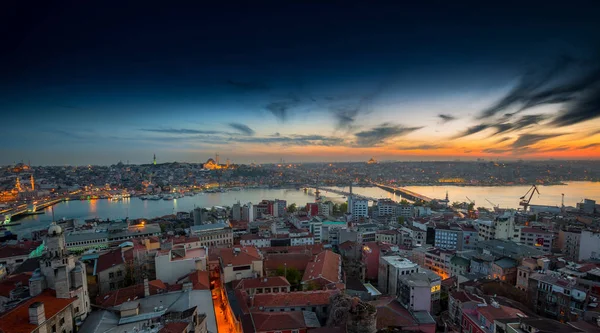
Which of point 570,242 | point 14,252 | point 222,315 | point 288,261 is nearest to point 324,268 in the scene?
point 288,261

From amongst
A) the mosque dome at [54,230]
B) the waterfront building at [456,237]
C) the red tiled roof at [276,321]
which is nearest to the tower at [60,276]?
the mosque dome at [54,230]

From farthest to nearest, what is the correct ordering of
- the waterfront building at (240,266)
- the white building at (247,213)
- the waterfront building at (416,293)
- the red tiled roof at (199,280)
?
1. the white building at (247,213)
2. the waterfront building at (240,266)
3. the waterfront building at (416,293)
4. the red tiled roof at (199,280)

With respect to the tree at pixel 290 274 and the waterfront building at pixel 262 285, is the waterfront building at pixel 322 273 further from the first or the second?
the waterfront building at pixel 262 285

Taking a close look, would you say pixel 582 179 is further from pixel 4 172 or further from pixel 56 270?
pixel 4 172

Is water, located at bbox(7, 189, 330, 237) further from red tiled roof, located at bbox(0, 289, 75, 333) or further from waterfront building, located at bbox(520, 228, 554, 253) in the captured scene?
waterfront building, located at bbox(520, 228, 554, 253)

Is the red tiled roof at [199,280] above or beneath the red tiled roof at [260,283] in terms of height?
above
